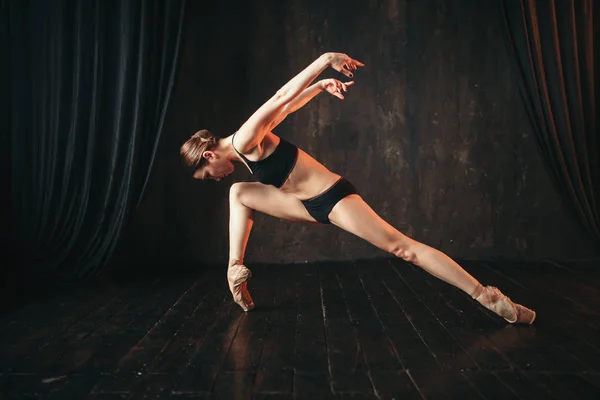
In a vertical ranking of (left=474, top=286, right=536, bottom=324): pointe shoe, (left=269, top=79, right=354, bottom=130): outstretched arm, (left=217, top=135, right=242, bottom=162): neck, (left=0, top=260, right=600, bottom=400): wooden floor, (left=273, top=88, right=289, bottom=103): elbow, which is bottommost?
(left=0, top=260, right=600, bottom=400): wooden floor

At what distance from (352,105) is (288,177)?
1861 millimetres

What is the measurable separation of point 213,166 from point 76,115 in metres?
1.51

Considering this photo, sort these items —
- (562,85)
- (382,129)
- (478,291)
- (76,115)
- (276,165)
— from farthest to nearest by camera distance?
(382,129) → (562,85) → (76,115) → (276,165) → (478,291)

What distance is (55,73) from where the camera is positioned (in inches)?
151

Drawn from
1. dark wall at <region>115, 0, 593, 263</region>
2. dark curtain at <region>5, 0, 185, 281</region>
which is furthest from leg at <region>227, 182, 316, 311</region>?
dark wall at <region>115, 0, 593, 263</region>

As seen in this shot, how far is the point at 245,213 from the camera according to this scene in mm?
3002

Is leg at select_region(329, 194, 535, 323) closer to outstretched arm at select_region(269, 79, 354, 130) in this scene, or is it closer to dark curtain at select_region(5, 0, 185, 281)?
outstretched arm at select_region(269, 79, 354, 130)

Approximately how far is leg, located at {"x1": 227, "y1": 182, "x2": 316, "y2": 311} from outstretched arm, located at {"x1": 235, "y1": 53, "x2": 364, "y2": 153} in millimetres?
402

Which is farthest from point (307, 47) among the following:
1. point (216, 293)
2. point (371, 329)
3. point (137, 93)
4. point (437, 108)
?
point (371, 329)

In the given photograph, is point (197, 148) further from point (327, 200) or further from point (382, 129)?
point (382, 129)

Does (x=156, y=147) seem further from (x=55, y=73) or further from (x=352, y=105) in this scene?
(x=352, y=105)

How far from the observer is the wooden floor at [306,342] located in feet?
6.59

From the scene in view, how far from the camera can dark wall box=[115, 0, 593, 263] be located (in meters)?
4.40

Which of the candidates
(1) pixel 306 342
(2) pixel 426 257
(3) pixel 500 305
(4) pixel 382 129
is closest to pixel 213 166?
(1) pixel 306 342
